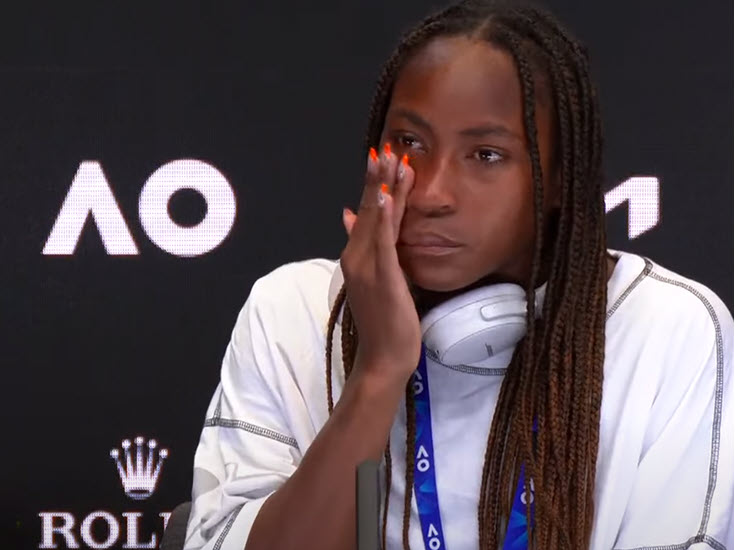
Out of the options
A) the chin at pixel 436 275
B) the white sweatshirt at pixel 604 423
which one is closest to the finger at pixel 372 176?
the chin at pixel 436 275

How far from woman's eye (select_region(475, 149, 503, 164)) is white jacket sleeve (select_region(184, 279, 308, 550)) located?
0.44m

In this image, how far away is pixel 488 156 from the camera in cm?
191

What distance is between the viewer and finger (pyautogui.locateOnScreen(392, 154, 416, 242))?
6.13 ft

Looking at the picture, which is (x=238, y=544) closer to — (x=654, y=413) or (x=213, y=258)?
(x=654, y=413)

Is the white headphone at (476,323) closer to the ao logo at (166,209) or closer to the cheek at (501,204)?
the cheek at (501,204)

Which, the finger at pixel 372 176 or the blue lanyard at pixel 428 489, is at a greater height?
the finger at pixel 372 176

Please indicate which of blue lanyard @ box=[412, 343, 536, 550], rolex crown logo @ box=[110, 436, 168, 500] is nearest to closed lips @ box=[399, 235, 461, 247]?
blue lanyard @ box=[412, 343, 536, 550]

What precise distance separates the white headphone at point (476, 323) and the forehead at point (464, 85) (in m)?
0.23

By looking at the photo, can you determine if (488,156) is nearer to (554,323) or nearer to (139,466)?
(554,323)

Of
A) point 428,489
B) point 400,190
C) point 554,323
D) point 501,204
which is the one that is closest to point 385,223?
point 400,190

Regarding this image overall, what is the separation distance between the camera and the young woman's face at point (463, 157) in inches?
74.4

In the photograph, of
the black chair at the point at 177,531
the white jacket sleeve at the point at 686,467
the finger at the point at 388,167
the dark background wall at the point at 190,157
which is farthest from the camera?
the dark background wall at the point at 190,157

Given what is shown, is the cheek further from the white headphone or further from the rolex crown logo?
the rolex crown logo

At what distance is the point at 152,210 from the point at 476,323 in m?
1.32
